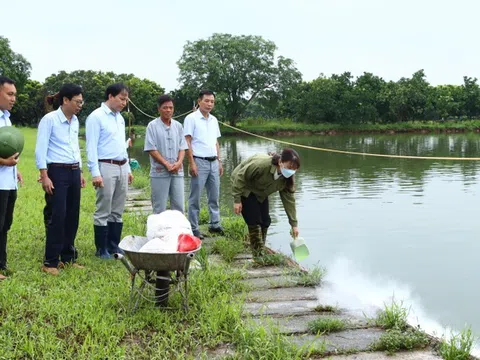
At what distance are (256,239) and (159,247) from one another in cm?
180

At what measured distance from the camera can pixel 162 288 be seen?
3.61 metres

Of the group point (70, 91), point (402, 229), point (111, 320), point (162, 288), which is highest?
point (70, 91)

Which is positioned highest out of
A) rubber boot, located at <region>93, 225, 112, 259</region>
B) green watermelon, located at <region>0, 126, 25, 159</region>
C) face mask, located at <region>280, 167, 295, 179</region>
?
green watermelon, located at <region>0, 126, 25, 159</region>

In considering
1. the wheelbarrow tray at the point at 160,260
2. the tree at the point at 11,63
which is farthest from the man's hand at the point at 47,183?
the tree at the point at 11,63

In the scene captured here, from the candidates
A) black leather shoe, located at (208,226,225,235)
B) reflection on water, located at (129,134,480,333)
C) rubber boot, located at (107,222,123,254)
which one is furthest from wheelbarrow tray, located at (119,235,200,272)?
black leather shoe, located at (208,226,225,235)

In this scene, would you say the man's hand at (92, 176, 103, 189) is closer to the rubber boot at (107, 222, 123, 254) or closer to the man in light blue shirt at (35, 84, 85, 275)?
the man in light blue shirt at (35, 84, 85, 275)

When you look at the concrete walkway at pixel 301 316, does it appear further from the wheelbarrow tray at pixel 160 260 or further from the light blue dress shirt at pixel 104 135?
the light blue dress shirt at pixel 104 135

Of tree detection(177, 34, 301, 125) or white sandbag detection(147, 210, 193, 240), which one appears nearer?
white sandbag detection(147, 210, 193, 240)

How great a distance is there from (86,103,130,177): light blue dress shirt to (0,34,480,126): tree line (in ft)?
125

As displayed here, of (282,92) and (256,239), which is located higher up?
(282,92)

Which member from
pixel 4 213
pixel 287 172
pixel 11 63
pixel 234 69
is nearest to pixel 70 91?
pixel 4 213

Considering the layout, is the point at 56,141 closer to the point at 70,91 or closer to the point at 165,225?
the point at 70,91

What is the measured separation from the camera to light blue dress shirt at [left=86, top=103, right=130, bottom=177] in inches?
181

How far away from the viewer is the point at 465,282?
217 inches
